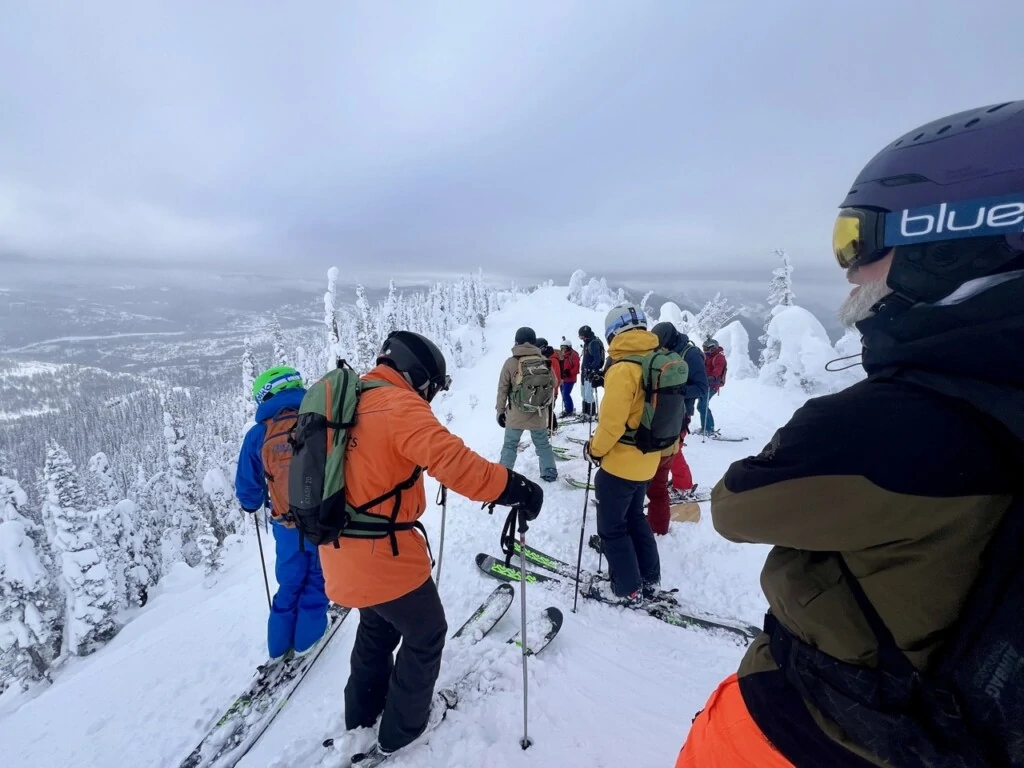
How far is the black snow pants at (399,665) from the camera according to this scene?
9.20ft

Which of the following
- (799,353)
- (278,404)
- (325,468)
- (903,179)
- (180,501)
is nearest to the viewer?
(903,179)

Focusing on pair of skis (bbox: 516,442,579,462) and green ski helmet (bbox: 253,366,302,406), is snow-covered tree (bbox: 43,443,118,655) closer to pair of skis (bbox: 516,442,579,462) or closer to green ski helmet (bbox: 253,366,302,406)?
pair of skis (bbox: 516,442,579,462)

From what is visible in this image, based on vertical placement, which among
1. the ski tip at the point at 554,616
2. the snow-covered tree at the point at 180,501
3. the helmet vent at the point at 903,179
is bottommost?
the snow-covered tree at the point at 180,501

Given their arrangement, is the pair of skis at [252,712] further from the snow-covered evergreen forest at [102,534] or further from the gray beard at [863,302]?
the snow-covered evergreen forest at [102,534]

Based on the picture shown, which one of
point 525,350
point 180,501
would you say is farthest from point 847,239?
point 180,501

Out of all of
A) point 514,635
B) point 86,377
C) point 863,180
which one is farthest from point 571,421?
point 86,377

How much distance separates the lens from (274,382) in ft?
13.3

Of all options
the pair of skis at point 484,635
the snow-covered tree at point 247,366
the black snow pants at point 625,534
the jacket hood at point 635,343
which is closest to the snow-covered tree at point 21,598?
the snow-covered tree at point 247,366

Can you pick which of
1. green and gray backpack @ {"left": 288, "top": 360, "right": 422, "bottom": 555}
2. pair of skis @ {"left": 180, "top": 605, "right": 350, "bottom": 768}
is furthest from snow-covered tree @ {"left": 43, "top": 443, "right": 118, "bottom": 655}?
green and gray backpack @ {"left": 288, "top": 360, "right": 422, "bottom": 555}

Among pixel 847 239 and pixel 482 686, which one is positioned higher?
pixel 847 239

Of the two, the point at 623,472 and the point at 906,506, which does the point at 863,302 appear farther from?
the point at 623,472

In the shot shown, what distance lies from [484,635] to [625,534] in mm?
1652

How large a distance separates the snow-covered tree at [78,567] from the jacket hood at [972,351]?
79.7ft

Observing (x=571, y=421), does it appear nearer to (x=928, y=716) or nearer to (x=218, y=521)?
(x=928, y=716)
